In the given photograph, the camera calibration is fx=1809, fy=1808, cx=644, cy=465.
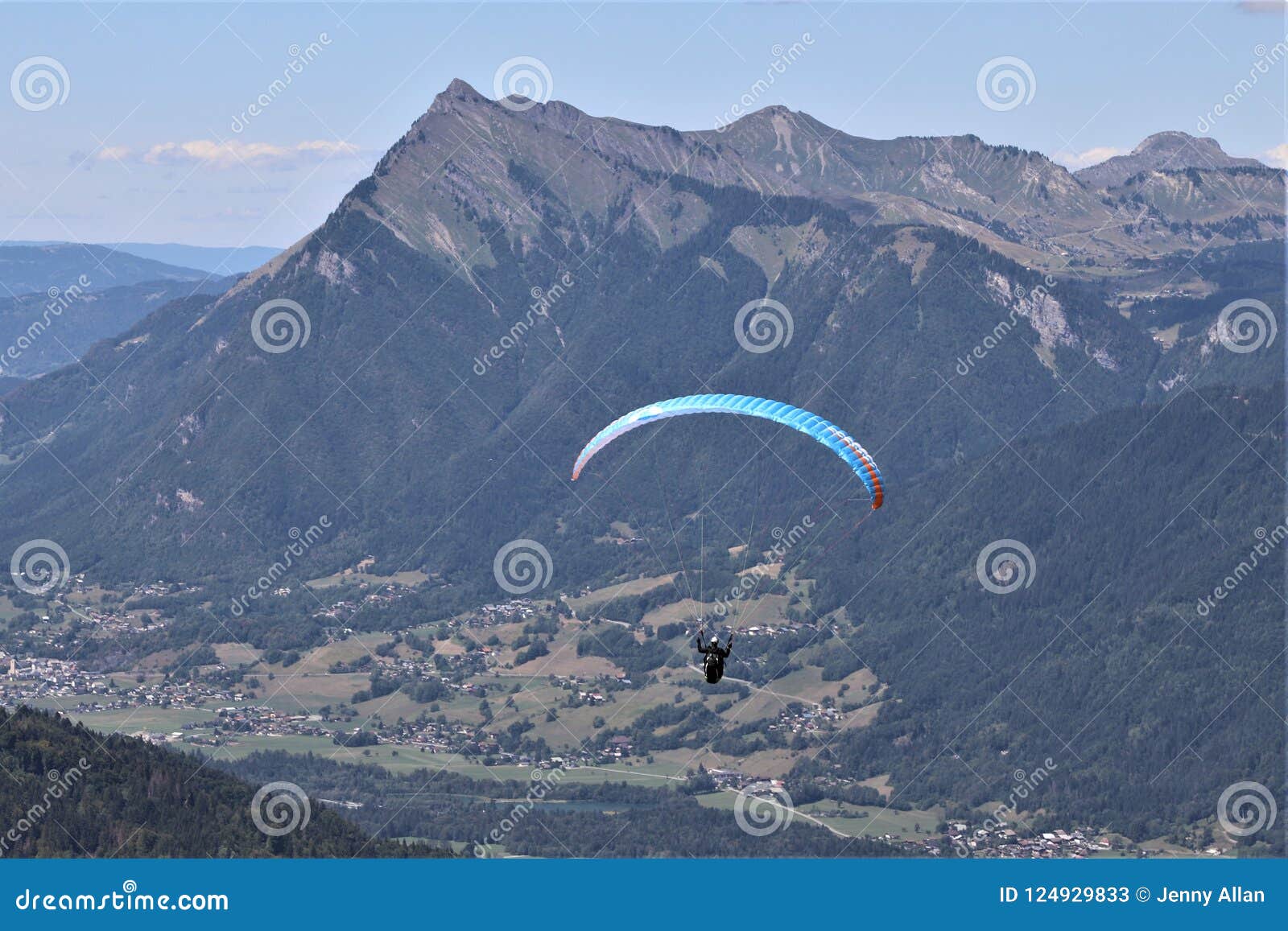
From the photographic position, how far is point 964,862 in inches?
4163

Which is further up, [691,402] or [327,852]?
[691,402]

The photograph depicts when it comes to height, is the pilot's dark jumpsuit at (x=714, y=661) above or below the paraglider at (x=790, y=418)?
below

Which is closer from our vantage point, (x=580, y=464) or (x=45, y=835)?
(x=580, y=464)

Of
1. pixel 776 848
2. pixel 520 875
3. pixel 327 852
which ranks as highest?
pixel 776 848

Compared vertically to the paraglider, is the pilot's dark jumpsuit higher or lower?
lower

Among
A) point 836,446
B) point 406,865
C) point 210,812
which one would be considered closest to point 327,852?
point 210,812

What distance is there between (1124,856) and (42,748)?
374ft

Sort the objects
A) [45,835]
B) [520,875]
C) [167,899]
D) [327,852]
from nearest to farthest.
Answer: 1. [167,899]
2. [520,875]
3. [45,835]
4. [327,852]

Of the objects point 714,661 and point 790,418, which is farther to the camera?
point 714,661

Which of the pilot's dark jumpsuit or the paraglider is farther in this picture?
the pilot's dark jumpsuit

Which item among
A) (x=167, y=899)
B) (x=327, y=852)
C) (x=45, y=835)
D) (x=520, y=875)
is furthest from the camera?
(x=327, y=852)

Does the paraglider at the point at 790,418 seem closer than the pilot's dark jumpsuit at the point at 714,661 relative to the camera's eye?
Yes

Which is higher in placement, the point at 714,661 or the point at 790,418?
the point at 790,418

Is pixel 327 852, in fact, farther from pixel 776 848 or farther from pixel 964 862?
pixel 964 862
